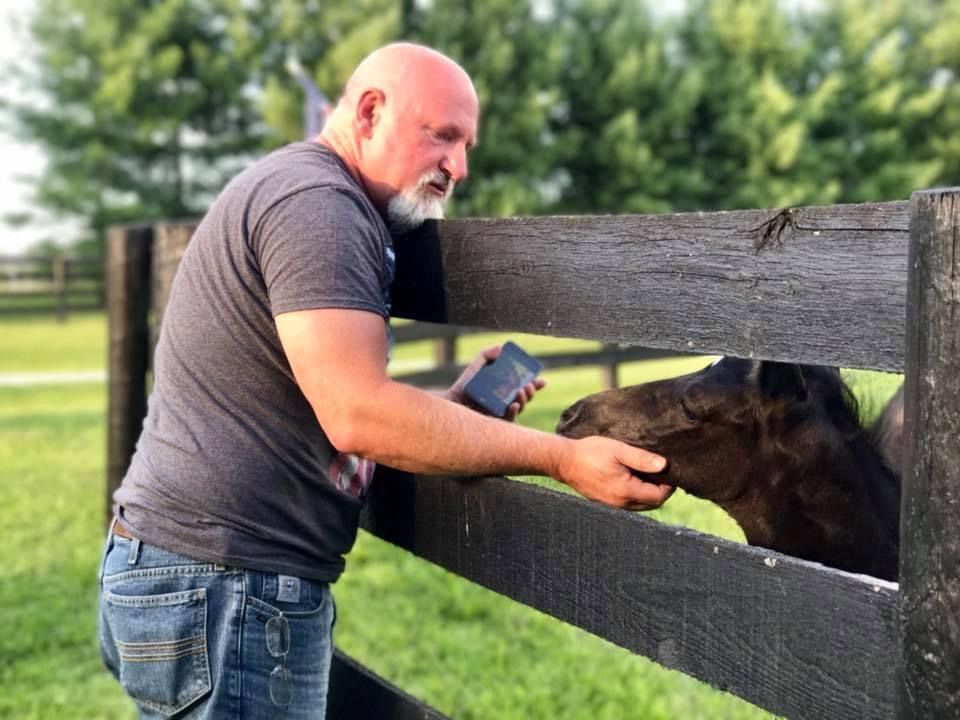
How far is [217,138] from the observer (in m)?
39.8

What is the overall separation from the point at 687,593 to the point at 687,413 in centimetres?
68

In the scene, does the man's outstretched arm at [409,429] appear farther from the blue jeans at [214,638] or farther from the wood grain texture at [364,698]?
the wood grain texture at [364,698]

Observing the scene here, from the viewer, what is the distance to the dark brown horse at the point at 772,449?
235 centimetres

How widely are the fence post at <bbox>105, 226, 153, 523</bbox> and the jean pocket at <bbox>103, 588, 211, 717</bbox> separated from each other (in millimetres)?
2362

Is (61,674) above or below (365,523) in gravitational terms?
below

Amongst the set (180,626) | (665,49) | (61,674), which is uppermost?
(665,49)

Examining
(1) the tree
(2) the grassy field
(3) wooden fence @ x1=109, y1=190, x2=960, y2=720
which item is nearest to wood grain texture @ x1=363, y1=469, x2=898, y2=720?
Answer: (3) wooden fence @ x1=109, y1=190, x2=960, y2=720

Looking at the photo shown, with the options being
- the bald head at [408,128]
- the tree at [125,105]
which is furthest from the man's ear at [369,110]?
the tree at [125,105]

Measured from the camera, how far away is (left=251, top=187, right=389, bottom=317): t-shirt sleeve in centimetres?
194

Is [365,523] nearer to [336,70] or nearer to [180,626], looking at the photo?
[180,626]

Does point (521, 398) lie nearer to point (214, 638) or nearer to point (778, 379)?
point (778, 379)

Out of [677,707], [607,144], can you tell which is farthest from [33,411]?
[607,144]

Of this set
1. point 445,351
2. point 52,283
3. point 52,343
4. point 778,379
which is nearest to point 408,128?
point 778,379

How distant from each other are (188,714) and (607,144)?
3586 centimetres
